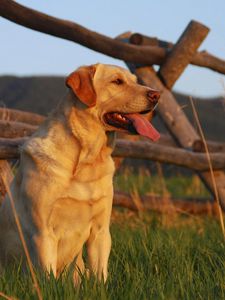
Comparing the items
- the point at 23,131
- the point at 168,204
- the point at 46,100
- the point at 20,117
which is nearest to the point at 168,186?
the point at 168,204

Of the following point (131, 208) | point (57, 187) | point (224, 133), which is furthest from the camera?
point (224, 133)

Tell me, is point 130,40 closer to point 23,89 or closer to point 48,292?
point 48,292

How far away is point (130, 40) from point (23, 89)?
691 inches

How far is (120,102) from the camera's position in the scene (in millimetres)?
4238

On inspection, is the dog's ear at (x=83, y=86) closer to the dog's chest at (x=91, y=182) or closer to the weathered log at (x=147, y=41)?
the dog's chest at (x=91, y=182)

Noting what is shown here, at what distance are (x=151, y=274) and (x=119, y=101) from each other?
41.3 inches

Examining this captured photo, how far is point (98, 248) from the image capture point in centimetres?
427

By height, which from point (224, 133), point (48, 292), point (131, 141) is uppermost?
point (48, 292)

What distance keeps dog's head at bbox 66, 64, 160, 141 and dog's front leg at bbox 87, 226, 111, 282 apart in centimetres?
63

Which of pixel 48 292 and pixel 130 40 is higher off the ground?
pixel 48 292

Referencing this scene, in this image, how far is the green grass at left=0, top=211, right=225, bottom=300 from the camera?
11.1 ft

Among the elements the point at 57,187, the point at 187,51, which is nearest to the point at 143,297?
the point at 57,187

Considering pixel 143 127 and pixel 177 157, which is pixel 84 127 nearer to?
pixel 143 127

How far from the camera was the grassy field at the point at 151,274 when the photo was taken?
3.38 metres
